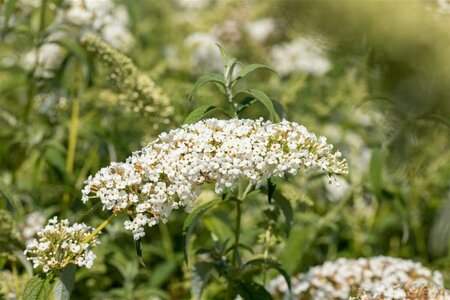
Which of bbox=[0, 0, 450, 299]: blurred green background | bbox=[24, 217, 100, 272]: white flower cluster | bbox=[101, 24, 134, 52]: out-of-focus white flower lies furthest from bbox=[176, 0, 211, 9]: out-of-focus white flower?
bbox=[24, 217, 100, 272]: white flower cluster

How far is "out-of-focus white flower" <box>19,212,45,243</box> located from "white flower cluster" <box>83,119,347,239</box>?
137 centimetres

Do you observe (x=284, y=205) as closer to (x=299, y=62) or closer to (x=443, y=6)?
(x=443, y=6)

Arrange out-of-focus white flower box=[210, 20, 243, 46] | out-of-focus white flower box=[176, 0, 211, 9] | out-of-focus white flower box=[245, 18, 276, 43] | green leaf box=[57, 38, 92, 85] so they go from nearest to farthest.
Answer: green leaf box=[57, 38, 92, 85] < out-of-focus white flower box=[210, 20, 243, 46] < out-of-focus white flower box=[245, 18, 276, 43] < out-of-focus white flower box=[176, 0, 211, 9]

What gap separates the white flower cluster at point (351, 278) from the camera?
2818mm

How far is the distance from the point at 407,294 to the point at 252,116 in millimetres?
2311

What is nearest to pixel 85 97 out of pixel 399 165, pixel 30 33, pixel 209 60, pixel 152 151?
pixel 30 33

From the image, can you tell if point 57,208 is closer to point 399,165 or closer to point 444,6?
point 399,165

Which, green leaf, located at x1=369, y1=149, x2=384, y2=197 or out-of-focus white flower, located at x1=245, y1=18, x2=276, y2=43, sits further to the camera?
out-of-focus white flower, located at x1=245, y1=18, x2=276, y2=43

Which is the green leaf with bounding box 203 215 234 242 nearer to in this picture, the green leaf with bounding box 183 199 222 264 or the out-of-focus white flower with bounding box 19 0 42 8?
the green leaf with bounding box 183 199 222 264

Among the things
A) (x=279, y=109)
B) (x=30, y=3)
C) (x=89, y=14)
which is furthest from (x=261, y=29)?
(x=279, y=109)

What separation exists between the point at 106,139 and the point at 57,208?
1.33 feet

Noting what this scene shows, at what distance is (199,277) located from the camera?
99.4 inches

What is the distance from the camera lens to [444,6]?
7.41ft

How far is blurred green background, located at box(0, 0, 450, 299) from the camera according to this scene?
181 centimetres
